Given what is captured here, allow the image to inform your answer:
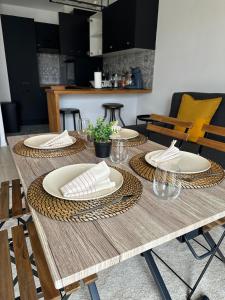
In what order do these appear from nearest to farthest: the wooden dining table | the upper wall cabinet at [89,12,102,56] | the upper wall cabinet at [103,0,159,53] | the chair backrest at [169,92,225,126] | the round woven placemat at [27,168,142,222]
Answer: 1. the wooden dining table
2. the round woven placemat at [27,168,142,222]
3. the chair backrest at [169,92,225,126]
4. the upper wall cabinet at [103,0,159,53]
5. the upper wall cabinet at [89,12,102,56]

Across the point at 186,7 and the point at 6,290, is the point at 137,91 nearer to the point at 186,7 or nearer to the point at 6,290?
the point at 186,7

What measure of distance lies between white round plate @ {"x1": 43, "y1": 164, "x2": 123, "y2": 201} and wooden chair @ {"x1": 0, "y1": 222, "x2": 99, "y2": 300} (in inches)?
10.6

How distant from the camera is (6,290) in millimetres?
698

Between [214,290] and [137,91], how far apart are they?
2734 mm

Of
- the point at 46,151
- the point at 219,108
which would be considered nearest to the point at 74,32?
the point at 219,108

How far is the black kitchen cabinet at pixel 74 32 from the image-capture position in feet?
13.5

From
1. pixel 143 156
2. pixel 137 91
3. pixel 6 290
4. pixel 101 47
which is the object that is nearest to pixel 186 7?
pixel 137 91

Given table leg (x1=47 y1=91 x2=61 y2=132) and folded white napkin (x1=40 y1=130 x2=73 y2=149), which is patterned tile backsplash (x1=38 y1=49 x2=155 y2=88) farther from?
folded white napkin (x1=40 y1=130 x2=73 y2=149)

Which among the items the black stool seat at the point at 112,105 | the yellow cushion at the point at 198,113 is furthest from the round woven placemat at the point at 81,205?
the black stool seat at the point at 112,105

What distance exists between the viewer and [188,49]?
2.66m

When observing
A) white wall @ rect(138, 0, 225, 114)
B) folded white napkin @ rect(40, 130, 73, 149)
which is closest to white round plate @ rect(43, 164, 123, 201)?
folded white napkin @ rect(40, 130, 73, 149)

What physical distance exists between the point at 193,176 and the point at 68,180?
0.51 m

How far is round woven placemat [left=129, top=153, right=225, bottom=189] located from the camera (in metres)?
0.80

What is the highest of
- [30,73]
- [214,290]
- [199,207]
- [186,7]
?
[186,7]
